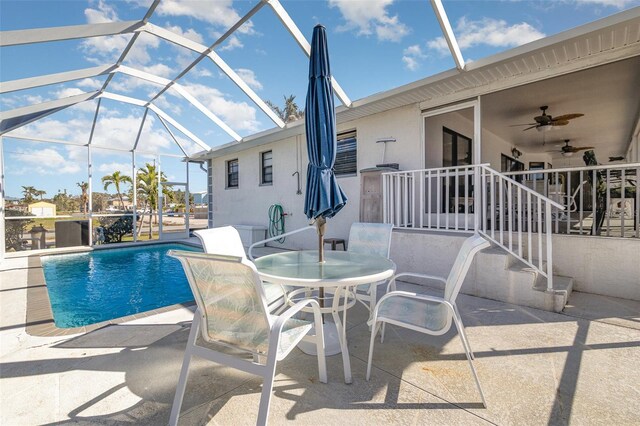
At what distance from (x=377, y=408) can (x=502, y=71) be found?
4496 millimetres

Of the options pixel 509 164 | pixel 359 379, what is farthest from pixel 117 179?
pixel 359 379

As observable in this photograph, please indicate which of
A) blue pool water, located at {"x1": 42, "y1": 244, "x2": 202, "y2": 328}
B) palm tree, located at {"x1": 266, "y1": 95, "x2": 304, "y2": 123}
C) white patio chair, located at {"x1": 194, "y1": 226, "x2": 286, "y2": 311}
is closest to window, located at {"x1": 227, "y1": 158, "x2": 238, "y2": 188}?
blue pool water, located at {"x1": 42, "y1": 244, "x2": 202, "y2": 328}

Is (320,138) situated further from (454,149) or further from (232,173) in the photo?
(232,173)

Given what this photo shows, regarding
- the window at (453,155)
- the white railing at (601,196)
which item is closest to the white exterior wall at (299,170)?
the window at (453,155)

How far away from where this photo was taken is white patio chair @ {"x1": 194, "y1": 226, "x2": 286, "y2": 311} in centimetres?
262

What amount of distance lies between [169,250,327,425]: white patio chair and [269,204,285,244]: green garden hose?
6.45 metres

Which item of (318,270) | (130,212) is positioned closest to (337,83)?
(318,270)

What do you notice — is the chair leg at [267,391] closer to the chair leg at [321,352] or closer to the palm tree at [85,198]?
the chair leg at [321,352]

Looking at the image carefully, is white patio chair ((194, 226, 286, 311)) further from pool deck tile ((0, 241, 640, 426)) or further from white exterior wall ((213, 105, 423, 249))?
white exterior wall ((213, 105, 423, 249))

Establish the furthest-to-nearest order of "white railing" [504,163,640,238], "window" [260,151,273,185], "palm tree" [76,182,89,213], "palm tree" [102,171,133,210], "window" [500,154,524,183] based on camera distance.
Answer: "palm tree" [102,171,133,210], "palm tree" [76,182,89,213], "window" [500,154,524,183], "window" [260,151,273,185], "white railing" [504,163,640,238]

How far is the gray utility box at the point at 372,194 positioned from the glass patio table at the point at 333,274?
2.44 m

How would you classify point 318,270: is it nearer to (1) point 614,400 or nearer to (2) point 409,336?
(2) point 409,336

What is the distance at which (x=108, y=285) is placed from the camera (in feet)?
19.1

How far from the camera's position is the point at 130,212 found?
35.3 feet
